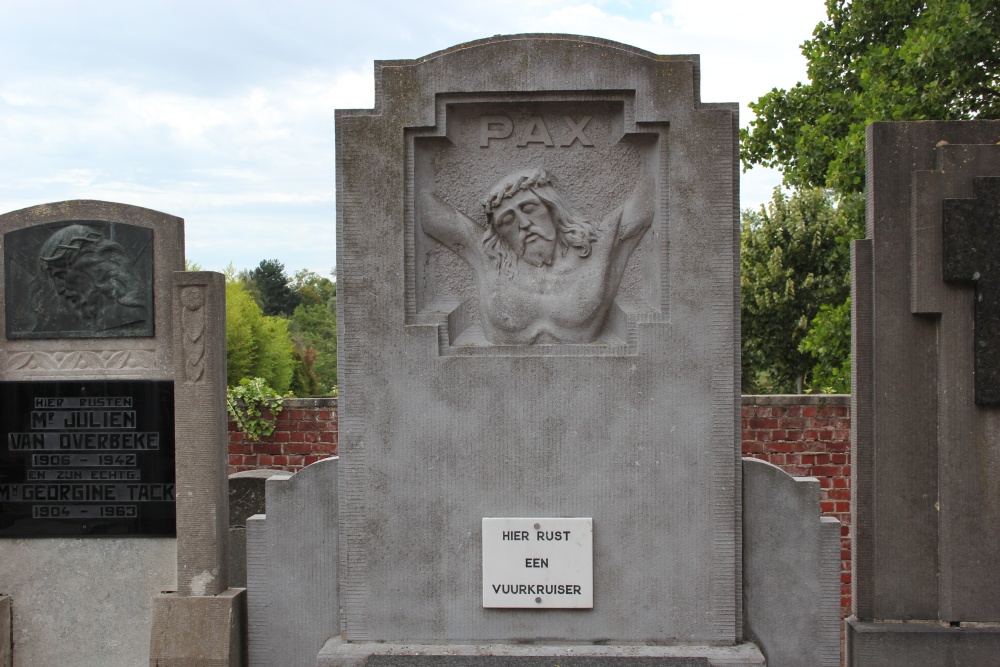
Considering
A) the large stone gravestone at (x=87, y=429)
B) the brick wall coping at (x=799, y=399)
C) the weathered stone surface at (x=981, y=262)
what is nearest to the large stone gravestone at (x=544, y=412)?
the weathered stone surface at (x=981, y=262)

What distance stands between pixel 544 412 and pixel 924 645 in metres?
1.90

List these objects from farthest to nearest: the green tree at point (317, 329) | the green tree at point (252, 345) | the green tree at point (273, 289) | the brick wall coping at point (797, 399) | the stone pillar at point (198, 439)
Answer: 1. the green tree at point (273, 289)
2. the green tree at point (317, 329)
3. the green tree at point (252, 345)
4. the brick wall coping at point (797, 399)
5. the stone pillar at point (198, 439)

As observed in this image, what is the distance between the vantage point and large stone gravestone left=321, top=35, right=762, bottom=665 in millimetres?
3482

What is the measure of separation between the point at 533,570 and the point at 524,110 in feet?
6.54

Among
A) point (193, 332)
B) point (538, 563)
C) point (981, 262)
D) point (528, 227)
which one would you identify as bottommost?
point (538, 563)

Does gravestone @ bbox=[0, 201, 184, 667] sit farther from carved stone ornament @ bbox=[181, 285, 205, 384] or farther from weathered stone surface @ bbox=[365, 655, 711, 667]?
weathered stone surface @ bbox=[365, 655, 711, 667]

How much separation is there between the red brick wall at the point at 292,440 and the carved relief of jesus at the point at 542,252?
15.6ft

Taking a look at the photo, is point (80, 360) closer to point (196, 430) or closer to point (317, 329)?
point (196, 430)

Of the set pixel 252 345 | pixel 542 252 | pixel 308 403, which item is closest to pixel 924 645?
pixel 542 252

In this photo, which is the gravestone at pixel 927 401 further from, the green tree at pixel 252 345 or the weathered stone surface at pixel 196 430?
the green tree at pixel 252 345

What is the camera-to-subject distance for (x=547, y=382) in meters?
3.50

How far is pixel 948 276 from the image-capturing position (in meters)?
3.44

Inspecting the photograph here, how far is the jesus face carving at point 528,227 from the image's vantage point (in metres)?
3.57

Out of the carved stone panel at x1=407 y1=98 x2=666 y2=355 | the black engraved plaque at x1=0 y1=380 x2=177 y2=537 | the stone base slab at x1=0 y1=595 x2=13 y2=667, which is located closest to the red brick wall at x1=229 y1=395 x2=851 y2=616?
the carved stone panel at x1=407 y1=98 x2=666 y2=355
